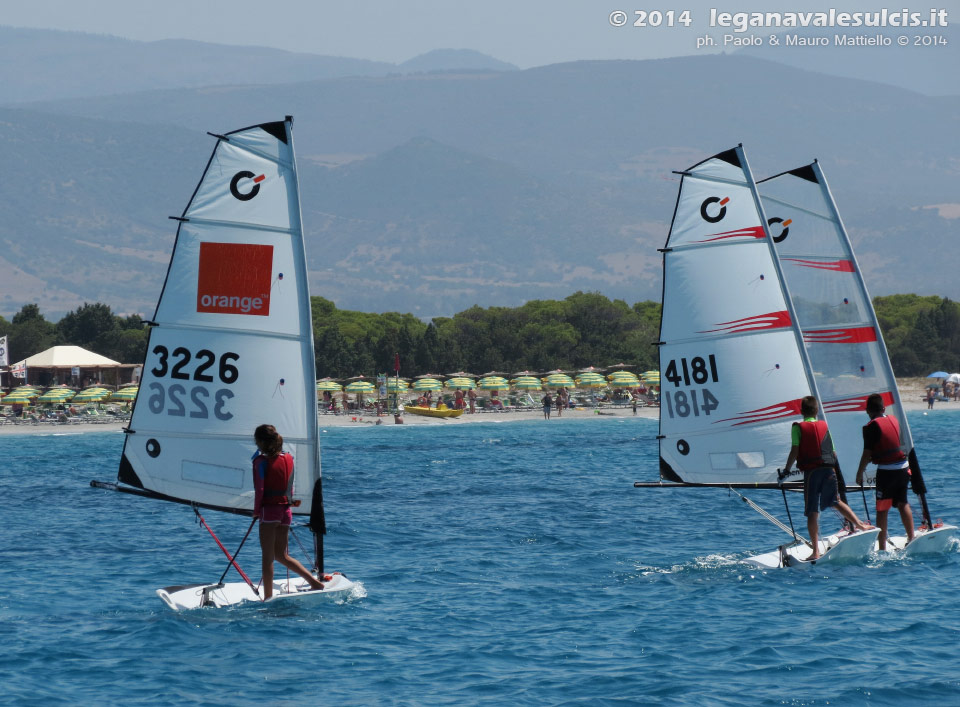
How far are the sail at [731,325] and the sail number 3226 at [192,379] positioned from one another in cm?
628

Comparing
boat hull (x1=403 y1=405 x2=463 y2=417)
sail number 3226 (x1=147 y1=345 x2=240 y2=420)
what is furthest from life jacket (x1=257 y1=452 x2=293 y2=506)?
boat hull (x1=403 y1=405 x2=463 y2=417)

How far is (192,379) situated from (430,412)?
6006cm

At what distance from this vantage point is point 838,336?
18.0 metres

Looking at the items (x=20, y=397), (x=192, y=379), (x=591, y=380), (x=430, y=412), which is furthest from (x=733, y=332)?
(x=591, y=380)

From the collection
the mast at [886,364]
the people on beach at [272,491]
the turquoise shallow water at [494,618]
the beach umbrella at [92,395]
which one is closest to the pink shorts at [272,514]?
the people on beach at [272,491]

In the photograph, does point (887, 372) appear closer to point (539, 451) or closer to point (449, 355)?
point (539, 451)

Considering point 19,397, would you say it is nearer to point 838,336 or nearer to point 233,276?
point 233,276

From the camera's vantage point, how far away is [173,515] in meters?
26.7

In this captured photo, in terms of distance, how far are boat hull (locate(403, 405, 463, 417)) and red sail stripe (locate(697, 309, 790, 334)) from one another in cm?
5648

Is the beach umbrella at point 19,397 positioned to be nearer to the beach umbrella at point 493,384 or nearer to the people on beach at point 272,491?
the beach umbrella at point 493,384

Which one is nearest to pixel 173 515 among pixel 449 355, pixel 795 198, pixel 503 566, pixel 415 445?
pixel 503 566

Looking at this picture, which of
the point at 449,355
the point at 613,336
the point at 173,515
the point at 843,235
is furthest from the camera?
the point at 613,336

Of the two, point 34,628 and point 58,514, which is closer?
point 34,628

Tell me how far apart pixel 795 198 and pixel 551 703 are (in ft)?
29.8
